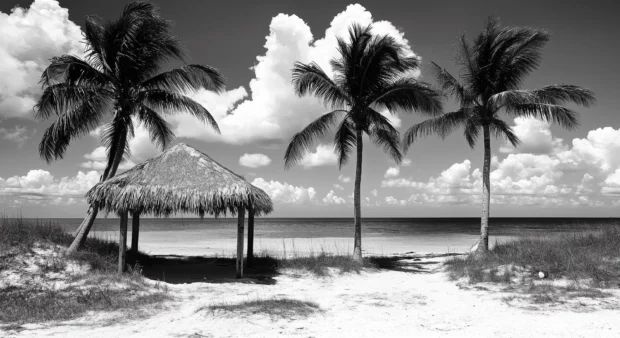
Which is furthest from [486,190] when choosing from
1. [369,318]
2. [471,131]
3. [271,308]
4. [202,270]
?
[202,270]

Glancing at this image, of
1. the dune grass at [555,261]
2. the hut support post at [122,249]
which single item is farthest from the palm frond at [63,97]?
the dune grass at [555,261]

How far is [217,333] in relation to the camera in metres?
5.47

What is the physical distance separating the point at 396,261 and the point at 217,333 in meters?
9.91

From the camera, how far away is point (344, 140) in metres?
13.9

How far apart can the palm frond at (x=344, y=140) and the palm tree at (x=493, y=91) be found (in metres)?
2.09

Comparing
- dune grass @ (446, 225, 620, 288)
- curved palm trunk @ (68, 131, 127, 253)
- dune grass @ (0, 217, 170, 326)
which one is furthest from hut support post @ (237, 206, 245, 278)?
dune grass @ (446, 225, 620, 288)

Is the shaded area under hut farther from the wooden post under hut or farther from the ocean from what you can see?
the ocean

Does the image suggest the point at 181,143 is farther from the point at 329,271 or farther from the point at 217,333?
the point at 217,333

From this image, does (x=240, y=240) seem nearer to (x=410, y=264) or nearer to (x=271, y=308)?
(x=271, y=308)

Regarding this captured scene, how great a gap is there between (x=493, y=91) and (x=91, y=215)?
1213cm

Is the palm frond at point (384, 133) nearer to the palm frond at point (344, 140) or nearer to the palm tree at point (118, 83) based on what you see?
the palm frond at point (344, 140)

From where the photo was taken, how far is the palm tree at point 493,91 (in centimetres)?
1117

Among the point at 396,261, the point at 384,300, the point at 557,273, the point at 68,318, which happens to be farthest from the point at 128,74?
the point at 557,273

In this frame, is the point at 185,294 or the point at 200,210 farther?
the point at 200,210
